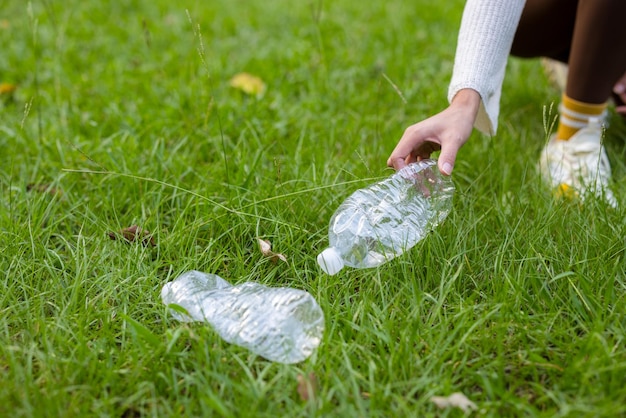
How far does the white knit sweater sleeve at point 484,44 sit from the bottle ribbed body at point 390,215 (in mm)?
231

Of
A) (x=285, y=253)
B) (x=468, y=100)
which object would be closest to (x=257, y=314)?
(x=285, y=253)

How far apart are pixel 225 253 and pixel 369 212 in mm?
393

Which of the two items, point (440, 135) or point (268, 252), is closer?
point (440, 135)

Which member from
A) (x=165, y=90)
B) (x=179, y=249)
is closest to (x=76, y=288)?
(x=179, y=249)

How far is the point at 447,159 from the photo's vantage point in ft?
5.11

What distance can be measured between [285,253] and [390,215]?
30 cm

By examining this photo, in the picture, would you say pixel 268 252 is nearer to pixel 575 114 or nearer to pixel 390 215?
pixel 390 215

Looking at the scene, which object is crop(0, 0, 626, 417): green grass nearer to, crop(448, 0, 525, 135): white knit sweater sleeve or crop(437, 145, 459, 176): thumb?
crop(437, 145, 459, 176): thumb

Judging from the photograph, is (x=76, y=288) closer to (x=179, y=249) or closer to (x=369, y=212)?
(x=179, y=249)

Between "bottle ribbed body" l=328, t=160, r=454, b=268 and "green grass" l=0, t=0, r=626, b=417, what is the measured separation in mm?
49

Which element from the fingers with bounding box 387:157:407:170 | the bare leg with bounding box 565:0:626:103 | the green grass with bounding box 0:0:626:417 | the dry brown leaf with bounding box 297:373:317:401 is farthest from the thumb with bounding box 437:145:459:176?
the bare leg with bounding box 565:0:626:103

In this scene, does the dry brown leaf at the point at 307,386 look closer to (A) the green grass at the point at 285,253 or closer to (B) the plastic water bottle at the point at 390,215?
(A) the green grass at the point at 285,253

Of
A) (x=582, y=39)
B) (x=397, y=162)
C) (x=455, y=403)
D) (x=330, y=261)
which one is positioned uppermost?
(x=582, y=39)

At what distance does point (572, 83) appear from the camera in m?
2.12
